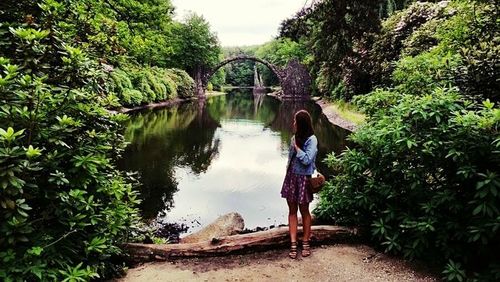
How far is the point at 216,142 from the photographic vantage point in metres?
17.5

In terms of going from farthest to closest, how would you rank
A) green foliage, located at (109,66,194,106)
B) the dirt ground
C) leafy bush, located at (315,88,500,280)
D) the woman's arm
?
green foliage, located at (109,66,194,106) → the woman's arm → the dirt ground → leafy bush, located at (315,88,500,280)

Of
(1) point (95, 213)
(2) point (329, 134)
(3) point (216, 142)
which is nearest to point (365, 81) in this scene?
(2) point (329, 134)

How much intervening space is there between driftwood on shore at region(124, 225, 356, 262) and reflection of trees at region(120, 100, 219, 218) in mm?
3558

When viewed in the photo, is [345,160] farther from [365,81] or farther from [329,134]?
[329,134]

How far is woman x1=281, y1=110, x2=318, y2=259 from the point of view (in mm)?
4539

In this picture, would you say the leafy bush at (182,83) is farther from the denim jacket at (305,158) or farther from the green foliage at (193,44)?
the denim jacket at (305,158)

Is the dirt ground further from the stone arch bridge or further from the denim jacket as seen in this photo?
the stone arch bridge

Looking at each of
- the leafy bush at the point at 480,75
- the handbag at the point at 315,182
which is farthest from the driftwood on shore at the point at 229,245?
the leafy bush at the point at 480,75

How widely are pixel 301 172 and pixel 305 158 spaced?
0.25m

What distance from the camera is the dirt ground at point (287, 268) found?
4.05 metres

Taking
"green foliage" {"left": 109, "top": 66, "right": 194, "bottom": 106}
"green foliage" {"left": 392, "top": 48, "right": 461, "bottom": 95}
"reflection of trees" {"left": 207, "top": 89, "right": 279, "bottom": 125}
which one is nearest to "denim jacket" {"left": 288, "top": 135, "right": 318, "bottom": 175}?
"green foliage" {"left": 392, "top": 48, "right": 461, "bottom": 95}

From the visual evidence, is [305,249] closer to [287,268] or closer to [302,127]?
[287,268]

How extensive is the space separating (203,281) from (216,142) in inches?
536

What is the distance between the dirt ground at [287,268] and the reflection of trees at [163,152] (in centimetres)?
392
